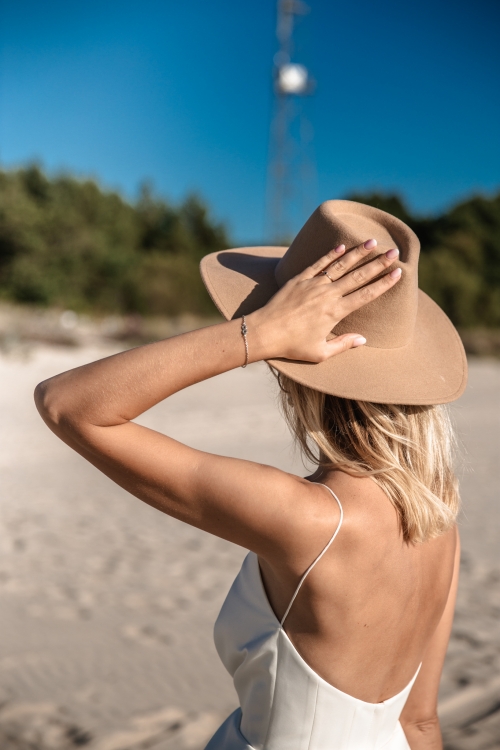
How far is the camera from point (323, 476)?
131 cm

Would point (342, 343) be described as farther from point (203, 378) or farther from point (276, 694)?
point (276, 694)

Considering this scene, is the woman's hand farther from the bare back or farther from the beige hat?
the bare back

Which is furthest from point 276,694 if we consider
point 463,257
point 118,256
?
point 463,257

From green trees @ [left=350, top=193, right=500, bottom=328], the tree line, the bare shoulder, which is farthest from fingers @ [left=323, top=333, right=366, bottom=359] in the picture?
green trees @ [left=350, top=193, right=500, bottom=328]

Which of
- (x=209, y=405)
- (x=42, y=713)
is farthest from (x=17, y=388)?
(x=42, y=713)

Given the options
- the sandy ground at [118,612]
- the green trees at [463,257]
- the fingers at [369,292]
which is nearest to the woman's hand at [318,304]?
the fingers at [369,292]

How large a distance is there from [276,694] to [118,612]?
3.30 meters

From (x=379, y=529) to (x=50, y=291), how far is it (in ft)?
81.2

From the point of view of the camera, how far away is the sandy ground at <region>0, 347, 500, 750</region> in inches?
124

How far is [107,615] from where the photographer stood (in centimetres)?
431

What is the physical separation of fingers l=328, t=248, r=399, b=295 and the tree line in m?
24.1

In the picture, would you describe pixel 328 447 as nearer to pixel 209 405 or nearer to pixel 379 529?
pixel 379 529

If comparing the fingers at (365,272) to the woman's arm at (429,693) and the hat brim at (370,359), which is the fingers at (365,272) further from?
the woman's arm at (429,693)

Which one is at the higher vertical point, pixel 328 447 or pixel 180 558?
pixel 328 447
